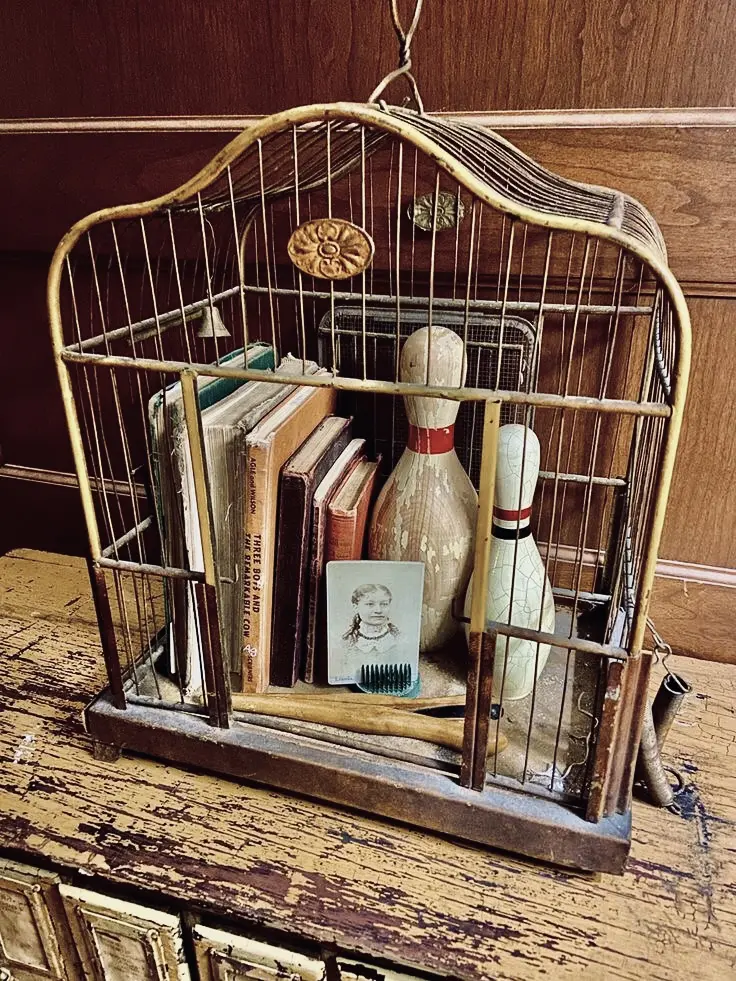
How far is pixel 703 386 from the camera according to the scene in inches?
31.1

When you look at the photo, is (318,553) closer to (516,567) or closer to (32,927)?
(516,567)

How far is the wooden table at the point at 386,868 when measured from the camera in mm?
564

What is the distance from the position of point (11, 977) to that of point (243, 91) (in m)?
0.92

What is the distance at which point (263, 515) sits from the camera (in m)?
0.66

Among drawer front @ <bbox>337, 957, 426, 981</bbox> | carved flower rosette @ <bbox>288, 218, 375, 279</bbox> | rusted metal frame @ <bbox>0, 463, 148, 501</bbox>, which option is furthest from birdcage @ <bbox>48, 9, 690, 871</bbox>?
rusted metal frame @ <bbox>0, 463, 148, 501</bbox>

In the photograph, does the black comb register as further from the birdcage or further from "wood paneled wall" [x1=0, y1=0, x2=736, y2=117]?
"wood paneled wall" [x1=0, y1=0, x2=736, y2=117]

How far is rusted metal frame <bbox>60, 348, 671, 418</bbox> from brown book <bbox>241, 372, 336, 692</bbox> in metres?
0.10

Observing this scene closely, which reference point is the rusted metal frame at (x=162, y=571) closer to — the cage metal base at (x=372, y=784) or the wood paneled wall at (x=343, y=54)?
the cage metal base at (x=372, y=784)

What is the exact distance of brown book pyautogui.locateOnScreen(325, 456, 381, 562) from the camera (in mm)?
695

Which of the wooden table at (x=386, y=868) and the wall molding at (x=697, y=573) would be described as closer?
the wooden table at (x=386, y=868)

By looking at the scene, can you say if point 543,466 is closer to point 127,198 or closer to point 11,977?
point 127,198

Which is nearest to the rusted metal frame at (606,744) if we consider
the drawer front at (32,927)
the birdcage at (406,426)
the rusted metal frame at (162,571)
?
the birdcage at (406,426)

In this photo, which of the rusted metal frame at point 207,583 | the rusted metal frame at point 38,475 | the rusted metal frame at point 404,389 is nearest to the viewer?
the rusted metal frame at point 404,389

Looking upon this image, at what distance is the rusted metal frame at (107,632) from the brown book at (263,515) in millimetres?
114
